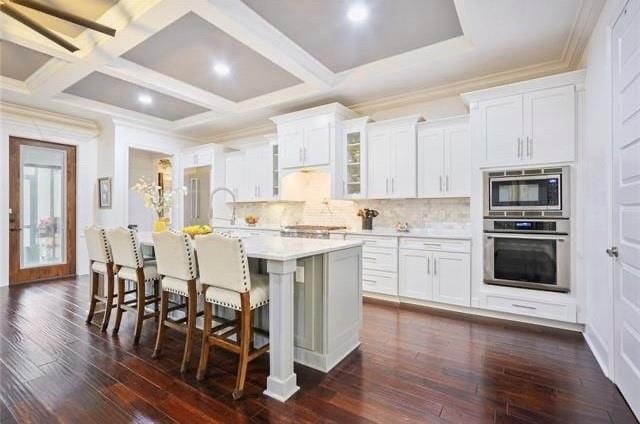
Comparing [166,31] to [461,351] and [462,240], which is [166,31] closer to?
[462,240]

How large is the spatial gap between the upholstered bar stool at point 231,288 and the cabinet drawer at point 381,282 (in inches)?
85.0

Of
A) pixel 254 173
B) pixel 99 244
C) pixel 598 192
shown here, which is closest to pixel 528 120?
pixel 598 192

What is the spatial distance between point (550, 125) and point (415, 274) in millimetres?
2107

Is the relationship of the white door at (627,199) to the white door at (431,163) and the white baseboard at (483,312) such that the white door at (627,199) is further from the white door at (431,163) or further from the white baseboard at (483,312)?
the white door at (431,163)

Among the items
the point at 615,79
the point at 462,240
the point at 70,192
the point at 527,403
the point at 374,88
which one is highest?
the point at 374,88

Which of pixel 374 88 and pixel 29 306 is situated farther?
pixel 374 88

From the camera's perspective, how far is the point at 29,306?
392 cm

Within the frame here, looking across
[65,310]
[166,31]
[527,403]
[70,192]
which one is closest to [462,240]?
[527,403]

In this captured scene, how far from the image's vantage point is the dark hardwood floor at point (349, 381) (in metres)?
1.89

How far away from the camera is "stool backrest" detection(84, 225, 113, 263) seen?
3.21m

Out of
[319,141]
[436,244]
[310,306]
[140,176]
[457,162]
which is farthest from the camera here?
[140,176]

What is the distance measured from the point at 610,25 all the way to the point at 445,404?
285cm

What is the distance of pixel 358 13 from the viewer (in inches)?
111

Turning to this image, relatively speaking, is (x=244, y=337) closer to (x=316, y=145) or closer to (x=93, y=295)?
(x=93, y=295)
